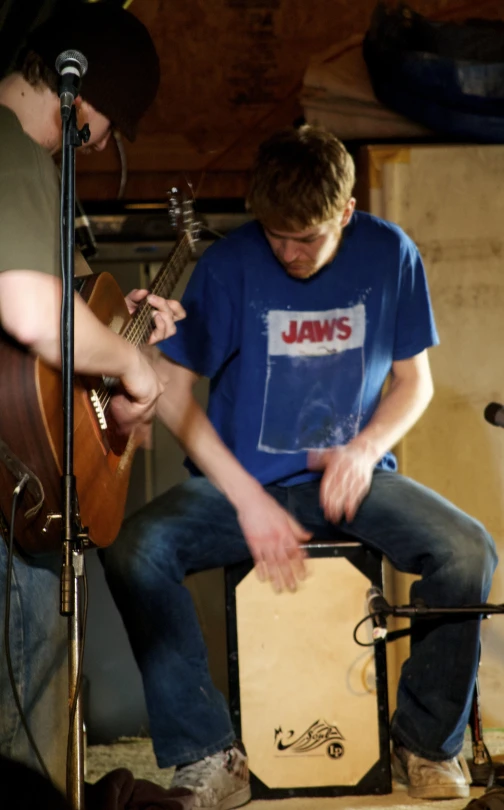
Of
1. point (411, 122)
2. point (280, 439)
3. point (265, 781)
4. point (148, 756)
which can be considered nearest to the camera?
point (265, 781)

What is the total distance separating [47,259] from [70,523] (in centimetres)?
44

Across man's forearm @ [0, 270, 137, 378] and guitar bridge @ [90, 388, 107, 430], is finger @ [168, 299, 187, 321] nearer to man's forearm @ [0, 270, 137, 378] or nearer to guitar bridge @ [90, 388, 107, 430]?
guitar bridge @ [90, 388, 107, 430]

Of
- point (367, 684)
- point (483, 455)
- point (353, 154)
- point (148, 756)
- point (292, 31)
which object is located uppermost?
point (292, 31)

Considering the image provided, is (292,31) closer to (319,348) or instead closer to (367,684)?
(319,348)

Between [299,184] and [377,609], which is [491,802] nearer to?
[377,609]

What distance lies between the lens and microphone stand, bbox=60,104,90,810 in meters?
1.61

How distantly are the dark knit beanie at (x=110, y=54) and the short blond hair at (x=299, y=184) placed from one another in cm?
55

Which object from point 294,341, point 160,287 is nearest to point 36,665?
point 160,287

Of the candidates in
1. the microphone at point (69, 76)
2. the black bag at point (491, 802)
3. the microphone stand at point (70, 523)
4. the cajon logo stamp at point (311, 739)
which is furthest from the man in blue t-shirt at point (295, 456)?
the microphone at point (69, 76)

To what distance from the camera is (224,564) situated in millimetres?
2512

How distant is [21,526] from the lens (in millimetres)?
1774

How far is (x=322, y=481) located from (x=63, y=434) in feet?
3.14

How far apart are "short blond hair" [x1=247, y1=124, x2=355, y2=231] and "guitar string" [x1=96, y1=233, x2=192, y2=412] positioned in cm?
23

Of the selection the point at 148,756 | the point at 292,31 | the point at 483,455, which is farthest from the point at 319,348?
the point at 292,31
